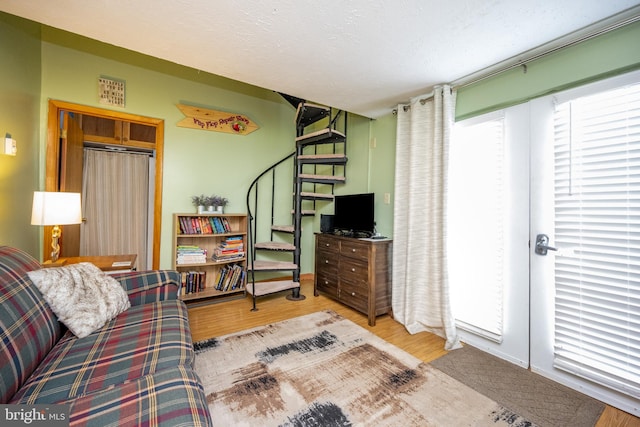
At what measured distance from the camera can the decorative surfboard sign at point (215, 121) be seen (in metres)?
3.27

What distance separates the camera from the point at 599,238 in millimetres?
1621

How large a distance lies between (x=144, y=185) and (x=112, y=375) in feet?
12.0

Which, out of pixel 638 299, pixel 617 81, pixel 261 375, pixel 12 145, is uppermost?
pixel 617 81

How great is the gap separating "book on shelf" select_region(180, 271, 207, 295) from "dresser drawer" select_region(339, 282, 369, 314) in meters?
1.80

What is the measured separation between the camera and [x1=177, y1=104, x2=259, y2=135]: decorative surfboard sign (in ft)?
10.7

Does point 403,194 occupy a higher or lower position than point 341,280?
higher

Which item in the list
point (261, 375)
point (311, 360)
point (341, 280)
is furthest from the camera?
point (341, 280)

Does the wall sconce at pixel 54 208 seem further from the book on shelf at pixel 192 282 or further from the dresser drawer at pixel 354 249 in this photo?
the dresser drawer at pixel 354 249

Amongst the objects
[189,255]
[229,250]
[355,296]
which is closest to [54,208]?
[189,255]

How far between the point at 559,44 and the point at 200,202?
3746 millimetres

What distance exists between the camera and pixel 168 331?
4.79 feet

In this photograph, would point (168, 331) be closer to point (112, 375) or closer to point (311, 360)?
point (112, 375)

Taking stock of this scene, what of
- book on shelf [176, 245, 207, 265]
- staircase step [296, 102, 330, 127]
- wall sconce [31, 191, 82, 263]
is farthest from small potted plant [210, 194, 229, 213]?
staircase step [296, 102, 330, 127]

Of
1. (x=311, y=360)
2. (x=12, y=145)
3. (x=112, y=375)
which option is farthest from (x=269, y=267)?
(x=12, y=145)
